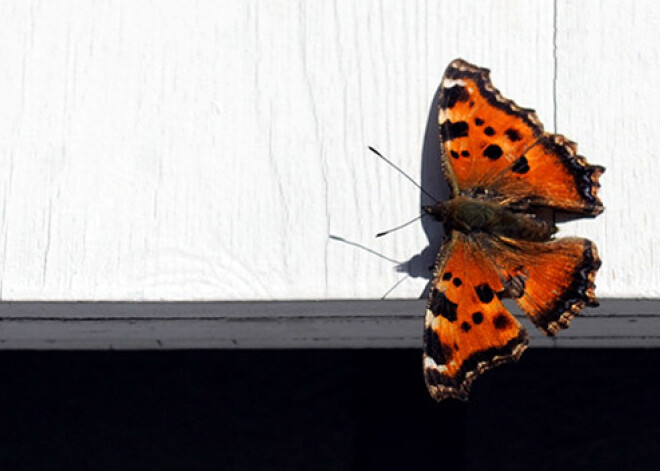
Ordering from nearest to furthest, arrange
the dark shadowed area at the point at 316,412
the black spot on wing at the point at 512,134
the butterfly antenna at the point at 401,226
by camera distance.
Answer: the butterfly antenna at the point at 401,226, the black spot on wing at the point at 512,134, the dark shadowed area at the point at 316,412

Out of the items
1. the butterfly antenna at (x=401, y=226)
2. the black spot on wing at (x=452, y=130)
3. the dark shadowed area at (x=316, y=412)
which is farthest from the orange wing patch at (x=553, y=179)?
the dark shadowed area at (x=316, y=412)

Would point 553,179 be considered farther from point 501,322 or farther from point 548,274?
point 501,322

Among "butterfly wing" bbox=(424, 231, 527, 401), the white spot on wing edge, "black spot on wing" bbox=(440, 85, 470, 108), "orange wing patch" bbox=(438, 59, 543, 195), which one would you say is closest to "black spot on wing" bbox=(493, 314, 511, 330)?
"butterfly wing" bbox=(424, 231, 527, 401)

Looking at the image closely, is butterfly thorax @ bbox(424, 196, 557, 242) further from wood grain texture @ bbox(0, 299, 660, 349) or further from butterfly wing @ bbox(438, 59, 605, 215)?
wood grain texture @ bbox(0, 299, 660, 349)

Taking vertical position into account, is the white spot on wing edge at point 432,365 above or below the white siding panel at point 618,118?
below

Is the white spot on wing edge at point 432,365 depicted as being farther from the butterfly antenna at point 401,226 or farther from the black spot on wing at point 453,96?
the black spot on wing at point 453,96

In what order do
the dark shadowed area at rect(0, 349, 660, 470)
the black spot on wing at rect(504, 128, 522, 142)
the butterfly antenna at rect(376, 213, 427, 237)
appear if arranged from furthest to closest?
the dark shadowed area at rect(0, 349, 660, 470) < the black spot on wing at rect(504, 128, 522, 142) < the butterfly antenna at rect(376, 213, 427, 237)
